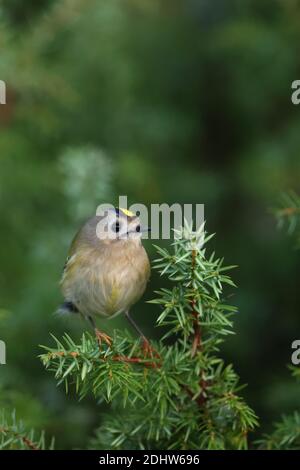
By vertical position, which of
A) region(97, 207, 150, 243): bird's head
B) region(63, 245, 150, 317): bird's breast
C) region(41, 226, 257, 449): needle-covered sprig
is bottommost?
region(41, 226, 257, 449): needle-covered sprig

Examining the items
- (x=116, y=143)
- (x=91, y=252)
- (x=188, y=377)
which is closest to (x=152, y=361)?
(x=188, y=377)

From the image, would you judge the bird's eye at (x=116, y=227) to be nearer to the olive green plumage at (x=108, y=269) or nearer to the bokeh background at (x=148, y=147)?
the olive green plumage at (x=108, y=269)

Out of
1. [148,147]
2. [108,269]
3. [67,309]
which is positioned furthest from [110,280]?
[148,147]

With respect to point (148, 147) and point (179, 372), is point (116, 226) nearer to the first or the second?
point (179, 372)

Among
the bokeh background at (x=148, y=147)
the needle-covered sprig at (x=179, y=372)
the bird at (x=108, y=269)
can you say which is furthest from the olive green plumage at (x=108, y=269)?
the needle-covered sprig at (x=179, y=372)

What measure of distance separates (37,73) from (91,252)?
0.94 meters

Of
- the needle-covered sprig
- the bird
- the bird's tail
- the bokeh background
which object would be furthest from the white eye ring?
the needle-covered sprig

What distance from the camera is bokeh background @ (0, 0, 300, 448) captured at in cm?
292

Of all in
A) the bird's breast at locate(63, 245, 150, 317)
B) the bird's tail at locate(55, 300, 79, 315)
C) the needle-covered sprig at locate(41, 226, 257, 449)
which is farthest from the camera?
the bird's tail at locate(55, 300, 79, 315)

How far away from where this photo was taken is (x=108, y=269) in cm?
238

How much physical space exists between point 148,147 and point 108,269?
4.87 ft

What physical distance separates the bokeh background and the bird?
0.39 metres

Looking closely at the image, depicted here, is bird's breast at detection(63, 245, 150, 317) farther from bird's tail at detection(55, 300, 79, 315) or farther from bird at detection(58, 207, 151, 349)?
bird's tail at detection(55, 300, 79, 315)
